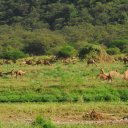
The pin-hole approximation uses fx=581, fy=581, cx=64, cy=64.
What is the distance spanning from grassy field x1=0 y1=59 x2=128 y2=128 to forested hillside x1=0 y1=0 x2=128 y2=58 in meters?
29.7

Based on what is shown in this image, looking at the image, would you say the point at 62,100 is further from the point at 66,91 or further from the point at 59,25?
the point at 59,25

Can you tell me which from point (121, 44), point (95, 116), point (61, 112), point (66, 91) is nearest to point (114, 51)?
point (121, 44)

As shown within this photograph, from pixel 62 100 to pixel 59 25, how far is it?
56389 millimetres

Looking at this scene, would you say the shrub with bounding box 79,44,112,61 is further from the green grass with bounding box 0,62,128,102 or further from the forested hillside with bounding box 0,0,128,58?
the green grass with bounding box 0,62,128,102

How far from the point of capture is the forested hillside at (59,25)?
6184cm

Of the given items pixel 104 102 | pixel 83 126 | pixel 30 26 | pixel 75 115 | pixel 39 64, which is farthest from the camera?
pixel 30 26

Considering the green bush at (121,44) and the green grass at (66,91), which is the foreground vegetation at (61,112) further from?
the green bush at (121,44)

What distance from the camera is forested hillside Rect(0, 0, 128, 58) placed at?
6184cm

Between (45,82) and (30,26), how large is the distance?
56.6 metres

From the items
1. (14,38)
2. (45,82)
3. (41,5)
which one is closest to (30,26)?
(41,5)

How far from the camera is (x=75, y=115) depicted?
661 inches

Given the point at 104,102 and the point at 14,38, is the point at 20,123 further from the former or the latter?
the point at 14,38

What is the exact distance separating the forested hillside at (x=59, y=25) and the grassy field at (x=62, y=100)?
2970 cm

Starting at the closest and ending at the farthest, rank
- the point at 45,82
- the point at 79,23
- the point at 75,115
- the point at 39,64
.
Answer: the point at 75,115 < the point at 45,82 < the point at 39,64 < the point at 79,23
